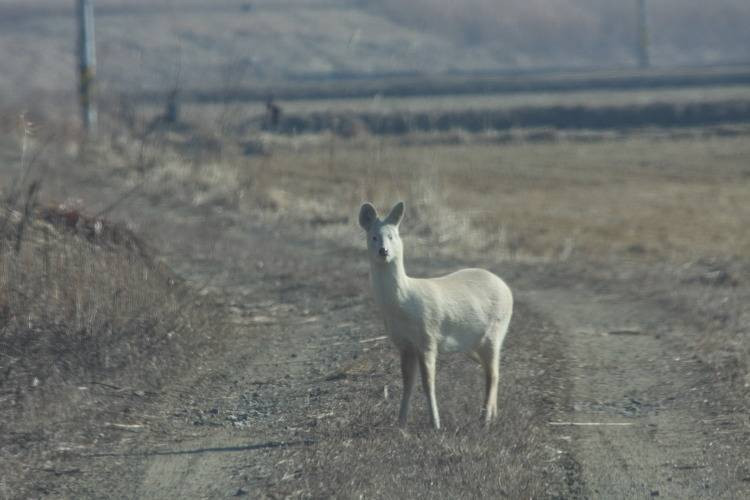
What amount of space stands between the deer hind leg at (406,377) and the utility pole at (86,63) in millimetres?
24289

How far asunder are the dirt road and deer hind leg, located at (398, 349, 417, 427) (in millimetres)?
115

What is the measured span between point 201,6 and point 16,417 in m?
64.7

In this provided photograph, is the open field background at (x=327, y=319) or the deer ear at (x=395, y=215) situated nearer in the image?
the open field background at (x=327, y=319)

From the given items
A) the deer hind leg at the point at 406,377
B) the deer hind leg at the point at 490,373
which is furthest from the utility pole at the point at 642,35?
the deer hind leg at the point at 406,377

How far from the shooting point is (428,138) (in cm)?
4694

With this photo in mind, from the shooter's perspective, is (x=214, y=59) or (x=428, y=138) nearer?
(x=428, y=138)

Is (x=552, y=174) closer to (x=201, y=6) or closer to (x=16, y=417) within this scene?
(x=16, y=417)

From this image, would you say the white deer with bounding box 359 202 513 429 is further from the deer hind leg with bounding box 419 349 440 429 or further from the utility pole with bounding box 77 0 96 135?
the utility pole with bounding box 77 0 96 135

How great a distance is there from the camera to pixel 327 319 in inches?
509

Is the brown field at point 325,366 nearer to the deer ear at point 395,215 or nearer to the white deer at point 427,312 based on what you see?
the white deer at point 427,312

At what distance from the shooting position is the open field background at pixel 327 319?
25.6 ft

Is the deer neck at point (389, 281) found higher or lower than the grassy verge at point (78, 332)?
higher

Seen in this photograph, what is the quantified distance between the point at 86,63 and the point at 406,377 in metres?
24.7

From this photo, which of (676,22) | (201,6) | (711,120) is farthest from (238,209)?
(676,22)
